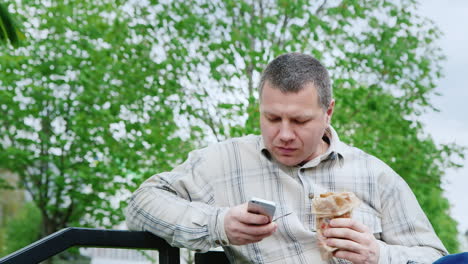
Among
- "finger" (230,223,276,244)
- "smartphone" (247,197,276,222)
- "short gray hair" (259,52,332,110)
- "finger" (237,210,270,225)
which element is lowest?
"finger" (230,223,276,244)

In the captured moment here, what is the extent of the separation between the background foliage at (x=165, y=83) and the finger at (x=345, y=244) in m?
6.62

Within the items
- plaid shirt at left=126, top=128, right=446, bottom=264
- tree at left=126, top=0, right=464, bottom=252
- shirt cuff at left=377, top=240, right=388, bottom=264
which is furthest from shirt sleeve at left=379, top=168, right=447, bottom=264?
tree at left=126, top=0, right=464, bottom=252

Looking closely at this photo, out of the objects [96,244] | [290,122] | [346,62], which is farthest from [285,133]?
[346,62]

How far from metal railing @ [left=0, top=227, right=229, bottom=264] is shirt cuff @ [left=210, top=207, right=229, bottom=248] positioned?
0.16 metres

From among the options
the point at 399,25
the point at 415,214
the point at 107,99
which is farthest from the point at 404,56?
the point at 415,214

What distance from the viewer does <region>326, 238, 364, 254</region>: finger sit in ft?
5.61

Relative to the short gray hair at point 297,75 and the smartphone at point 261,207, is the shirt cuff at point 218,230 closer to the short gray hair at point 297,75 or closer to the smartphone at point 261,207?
the smartphone at point 261,207

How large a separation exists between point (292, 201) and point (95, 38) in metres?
8.51

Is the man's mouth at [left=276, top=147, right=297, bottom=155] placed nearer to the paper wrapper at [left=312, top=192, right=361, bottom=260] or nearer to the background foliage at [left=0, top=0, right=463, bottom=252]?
the paper wrapper at [left=312, top=192, right=361, bottom=260]

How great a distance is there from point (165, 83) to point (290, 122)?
7.48 m

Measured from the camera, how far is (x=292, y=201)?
2127 mm

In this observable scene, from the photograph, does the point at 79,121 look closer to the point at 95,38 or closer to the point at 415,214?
the point at 95,38

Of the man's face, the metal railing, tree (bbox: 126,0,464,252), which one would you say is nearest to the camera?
the metal railing

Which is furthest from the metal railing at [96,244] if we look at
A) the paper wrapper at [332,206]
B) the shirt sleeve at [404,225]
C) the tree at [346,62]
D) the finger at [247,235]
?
the tree at [346,62]
